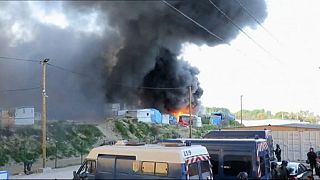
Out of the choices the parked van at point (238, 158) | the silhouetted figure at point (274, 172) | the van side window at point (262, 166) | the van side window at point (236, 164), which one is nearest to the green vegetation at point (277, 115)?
the silhouetted figure at point (274, 172)

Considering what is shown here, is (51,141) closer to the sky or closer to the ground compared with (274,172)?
closer to the ground

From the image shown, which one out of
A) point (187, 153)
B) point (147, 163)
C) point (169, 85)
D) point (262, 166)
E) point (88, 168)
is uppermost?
point (169, 85)

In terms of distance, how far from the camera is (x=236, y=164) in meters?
9.62

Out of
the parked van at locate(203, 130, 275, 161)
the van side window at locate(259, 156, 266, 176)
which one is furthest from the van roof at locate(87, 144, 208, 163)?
the parked van at locate(203, 130, 275, 161)

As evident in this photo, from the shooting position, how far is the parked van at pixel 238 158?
9.42 m

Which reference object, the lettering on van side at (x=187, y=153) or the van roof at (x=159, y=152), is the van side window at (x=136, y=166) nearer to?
the van roof at (x=159, y=152)

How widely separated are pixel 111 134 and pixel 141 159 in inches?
1128

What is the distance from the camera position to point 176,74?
55438 mm

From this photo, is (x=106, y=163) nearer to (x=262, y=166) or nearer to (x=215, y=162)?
(x=215, y=162)

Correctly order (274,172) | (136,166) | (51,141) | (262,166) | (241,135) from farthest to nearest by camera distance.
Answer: (51,141)
(241,135)
(274,172)
(262,166)
(136,166)

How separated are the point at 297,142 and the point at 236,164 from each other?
1182cm

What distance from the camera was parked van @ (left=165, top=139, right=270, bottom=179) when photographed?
30.9 feet

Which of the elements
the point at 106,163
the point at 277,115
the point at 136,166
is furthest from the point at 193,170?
the point at 277,115

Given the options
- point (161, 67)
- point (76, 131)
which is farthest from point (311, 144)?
point (161, 67)
